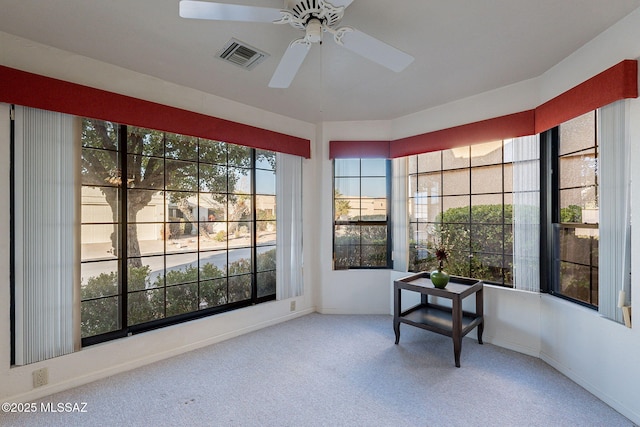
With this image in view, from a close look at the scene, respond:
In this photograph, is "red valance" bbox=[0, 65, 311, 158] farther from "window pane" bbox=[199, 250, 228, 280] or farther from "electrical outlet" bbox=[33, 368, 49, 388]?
"electrical outlet" bbox=[33, 368, 49, 388]

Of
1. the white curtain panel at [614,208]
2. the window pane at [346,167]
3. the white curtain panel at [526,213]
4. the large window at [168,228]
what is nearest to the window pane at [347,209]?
the window pane at [346,167]

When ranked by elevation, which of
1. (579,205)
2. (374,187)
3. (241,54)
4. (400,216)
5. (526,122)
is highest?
(241,54)

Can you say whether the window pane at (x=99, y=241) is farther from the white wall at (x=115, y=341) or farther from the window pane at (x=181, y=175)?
the window pane at (x=181, y=175)

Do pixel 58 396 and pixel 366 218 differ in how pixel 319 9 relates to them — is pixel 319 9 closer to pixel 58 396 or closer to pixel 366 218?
pixel 366 218

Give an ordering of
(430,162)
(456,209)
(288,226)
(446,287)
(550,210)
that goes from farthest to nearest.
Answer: (288,226) < (430,162) < (456,209) < (446,287) < (550,210)

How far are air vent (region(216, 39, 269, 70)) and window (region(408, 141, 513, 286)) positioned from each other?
7.64 ft

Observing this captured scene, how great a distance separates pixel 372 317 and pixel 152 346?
251cm

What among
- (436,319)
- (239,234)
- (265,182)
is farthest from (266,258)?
(436,319)

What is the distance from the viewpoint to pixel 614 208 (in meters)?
2.09

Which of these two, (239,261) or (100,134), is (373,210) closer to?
(239,261)

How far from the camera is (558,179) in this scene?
2.71m

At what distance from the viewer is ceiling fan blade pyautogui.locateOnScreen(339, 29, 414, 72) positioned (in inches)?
62.6

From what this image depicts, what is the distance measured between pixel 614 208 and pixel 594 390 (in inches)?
53.6

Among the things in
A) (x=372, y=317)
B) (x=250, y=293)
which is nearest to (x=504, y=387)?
(x=372, y=317)
